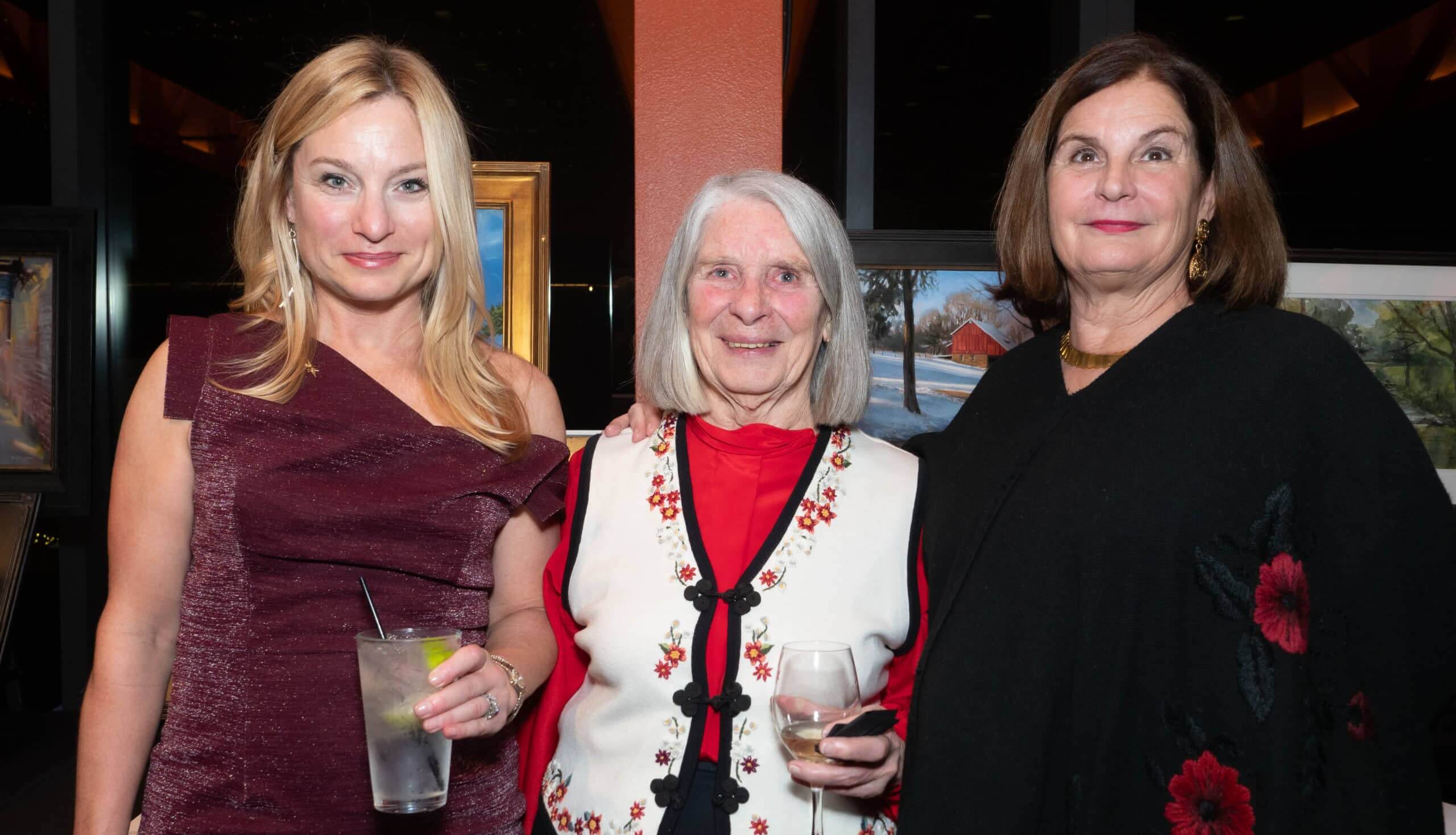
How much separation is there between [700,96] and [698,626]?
4.66 ft

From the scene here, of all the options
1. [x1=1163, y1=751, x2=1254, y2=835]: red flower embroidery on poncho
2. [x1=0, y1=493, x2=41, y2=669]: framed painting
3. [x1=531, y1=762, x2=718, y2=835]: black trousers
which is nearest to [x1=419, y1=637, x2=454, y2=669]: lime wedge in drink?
[x1=531, y1=762, x2=718, y2=835]: black trousers

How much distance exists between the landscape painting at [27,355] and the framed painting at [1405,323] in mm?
3365

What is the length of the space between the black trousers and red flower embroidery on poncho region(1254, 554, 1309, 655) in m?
0.78

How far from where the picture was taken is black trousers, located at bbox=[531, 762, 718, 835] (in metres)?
1.59

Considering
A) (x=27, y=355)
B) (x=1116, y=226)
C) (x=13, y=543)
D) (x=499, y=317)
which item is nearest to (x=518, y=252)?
(x=499, y=317)

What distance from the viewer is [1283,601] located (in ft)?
4.66

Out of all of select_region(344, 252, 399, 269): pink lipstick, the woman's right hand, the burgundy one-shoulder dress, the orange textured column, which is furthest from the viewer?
the orange textured column

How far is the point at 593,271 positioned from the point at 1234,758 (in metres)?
2.75

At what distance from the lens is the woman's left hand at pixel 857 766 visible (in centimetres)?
132

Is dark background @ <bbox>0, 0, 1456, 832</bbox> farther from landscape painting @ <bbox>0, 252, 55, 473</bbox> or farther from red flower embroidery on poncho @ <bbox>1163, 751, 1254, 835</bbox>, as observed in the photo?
red flower embroidery on poncho @ <bbox>1163, 751, 1254, 835</bbox>

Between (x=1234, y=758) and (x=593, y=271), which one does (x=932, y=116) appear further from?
(x=1234, y=758)

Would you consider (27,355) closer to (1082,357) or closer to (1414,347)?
(1082,357)

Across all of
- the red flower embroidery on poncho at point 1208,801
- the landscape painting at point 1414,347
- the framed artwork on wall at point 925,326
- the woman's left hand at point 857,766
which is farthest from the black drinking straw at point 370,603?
the landscape painting at point 1414,347

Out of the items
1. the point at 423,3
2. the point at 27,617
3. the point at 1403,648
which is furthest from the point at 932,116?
the point at 1403,648
